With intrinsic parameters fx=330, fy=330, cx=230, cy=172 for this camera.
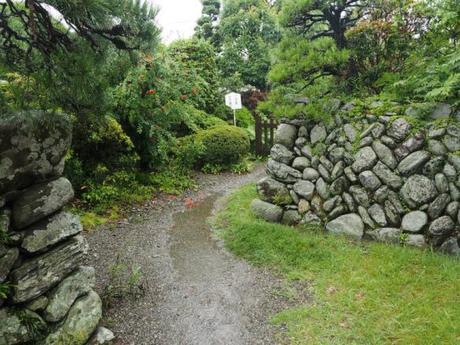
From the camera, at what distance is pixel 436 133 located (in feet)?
14.7

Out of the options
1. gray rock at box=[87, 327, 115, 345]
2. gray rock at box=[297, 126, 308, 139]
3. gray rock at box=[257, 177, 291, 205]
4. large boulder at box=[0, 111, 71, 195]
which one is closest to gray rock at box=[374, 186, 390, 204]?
gray rock at box=[257, 177, 291, 205]

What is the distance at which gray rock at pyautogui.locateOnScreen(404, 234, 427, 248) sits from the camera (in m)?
4.46

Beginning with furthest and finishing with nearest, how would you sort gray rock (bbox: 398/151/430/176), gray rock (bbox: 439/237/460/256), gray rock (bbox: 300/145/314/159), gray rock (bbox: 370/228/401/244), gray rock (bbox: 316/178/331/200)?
gray rock (bbox: 300/145/314/159)
gray rock (bbox: 316/178/331/200)
gray rock (bbox: 370/228/401/244)
gray rock (bbox: 398/151/430/176)
gray rock (bbox: 439/237/460/256)

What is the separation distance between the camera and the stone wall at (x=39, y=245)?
2.74m

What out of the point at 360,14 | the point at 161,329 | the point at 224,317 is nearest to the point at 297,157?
the point at 360,14

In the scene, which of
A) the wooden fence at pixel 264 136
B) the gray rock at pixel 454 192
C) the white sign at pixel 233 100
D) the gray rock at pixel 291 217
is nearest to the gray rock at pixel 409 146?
the gray rock at pixel 454 192

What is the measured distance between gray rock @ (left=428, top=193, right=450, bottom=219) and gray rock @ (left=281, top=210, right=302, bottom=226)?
1.96 metres

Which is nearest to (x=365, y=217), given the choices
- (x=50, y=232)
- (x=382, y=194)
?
(x=382, y=194)

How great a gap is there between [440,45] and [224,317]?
4903mm

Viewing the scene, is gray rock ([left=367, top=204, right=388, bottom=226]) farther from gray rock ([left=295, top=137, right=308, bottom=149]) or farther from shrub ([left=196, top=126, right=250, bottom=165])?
shrub ([left=196, top=126, right=250, bottom=165])

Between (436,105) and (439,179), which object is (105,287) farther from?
(436,105)

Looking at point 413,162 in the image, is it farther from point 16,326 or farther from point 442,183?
point 16,326

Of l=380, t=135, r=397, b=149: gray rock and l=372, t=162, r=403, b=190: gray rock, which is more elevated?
l=380, t=135, r=397, b=149: gray rock

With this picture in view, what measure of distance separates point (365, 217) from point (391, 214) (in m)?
0.38
